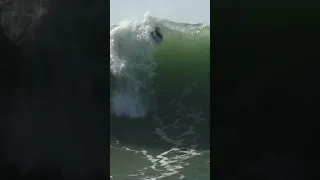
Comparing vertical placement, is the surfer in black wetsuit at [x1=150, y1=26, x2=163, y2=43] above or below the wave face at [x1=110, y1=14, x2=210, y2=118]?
above

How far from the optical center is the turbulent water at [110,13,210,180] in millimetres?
3305

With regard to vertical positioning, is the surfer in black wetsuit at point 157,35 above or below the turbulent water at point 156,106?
above

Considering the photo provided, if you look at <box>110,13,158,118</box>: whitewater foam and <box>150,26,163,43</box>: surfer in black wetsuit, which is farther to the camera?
<box>150,26,163,43</box>: surfer in black wetsuit

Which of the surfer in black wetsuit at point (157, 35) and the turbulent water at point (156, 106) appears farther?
the surfer in black wetsuit at point (157, 35)

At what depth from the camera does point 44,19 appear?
288 cm

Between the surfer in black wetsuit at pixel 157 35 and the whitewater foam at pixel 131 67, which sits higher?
the surfer in black wetsuit at pixel 157 35

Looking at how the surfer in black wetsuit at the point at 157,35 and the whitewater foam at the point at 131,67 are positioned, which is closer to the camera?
the whitewater foam at the point at 131,67

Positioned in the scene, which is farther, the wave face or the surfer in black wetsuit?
the surfer in black wetsuit

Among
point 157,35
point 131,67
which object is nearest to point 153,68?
point 131,67

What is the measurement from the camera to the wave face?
3.33 meters

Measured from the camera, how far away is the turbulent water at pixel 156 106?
10.8 ft

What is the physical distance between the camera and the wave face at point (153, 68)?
10.9ft

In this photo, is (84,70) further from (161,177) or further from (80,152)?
(161,177)
